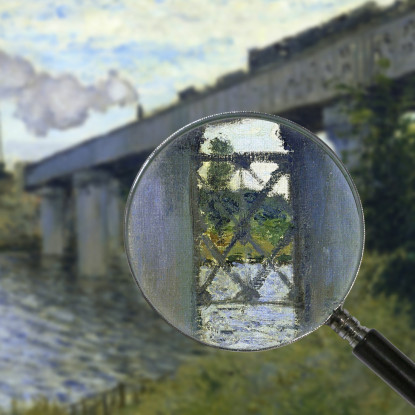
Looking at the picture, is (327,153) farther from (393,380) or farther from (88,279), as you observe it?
(88,279)

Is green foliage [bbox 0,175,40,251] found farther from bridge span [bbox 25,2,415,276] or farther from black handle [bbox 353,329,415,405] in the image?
black handle [bbox 353,329,415,405]

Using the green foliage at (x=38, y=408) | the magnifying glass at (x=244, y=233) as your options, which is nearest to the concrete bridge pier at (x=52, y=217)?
the green foliage at (x=38, y=408)

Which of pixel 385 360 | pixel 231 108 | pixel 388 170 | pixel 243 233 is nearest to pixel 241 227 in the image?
pixel 243 233

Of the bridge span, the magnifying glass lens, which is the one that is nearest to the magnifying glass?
the magnifying glass lens

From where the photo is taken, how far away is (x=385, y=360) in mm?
324

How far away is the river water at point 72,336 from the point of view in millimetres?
1847

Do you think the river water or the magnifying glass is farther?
the river water

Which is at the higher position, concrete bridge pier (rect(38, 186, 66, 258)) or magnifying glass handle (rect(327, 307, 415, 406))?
concrete bridge pier (rect(38, 186, 66, 258))

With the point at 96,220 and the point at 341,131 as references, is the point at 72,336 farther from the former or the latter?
the point at 341,131

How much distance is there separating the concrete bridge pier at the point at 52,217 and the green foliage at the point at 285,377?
0.52 metres

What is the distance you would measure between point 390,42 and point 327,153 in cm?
159

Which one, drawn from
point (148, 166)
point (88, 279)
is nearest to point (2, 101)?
point (88, 279)

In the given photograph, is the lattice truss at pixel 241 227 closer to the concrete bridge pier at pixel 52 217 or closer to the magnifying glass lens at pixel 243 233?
Result: the magnifying glass lens at pixel 243 233

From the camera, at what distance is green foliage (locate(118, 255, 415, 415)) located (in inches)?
A: 75.1
